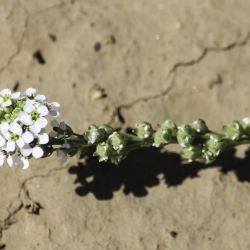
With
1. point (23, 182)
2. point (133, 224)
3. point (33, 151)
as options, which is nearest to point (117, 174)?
point (133, 224)

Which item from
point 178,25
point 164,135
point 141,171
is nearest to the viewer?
point 164,135

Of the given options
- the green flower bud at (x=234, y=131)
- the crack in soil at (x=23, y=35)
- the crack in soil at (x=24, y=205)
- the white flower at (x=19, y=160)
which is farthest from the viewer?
the crack in soil at (x=23, y=35)

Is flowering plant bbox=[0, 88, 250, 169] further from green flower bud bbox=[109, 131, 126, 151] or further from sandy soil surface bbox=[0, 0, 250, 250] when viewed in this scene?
sandy soil surface bbox=[0, 0, 250, 250]

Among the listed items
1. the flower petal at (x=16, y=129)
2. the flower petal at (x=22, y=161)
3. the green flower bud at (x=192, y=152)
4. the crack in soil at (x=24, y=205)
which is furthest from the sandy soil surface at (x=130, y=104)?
the flower petal at (x=16, y=129)

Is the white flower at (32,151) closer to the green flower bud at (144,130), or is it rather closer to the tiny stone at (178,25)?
the green flower bud at (144,130)

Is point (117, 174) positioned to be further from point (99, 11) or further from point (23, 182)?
point (99, 11)

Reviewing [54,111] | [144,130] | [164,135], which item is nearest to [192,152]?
[164,135]

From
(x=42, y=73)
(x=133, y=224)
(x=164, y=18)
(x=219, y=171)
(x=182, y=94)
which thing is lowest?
(x=133, y=224)

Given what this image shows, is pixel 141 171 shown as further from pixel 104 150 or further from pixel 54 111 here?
pixel 54 111
